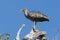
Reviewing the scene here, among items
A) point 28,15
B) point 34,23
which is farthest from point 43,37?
point 28,15

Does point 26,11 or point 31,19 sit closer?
point 31,19

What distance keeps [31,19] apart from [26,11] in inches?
74.7

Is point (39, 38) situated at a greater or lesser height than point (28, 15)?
lesser

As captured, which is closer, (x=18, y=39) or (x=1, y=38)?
(x=18, y=39)

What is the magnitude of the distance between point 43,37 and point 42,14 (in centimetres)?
300

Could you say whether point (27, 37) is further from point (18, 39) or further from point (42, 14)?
point (42, 14)

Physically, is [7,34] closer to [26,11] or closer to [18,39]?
[18,39]

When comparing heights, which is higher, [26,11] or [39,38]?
[26,11]

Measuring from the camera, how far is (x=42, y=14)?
26953 millimetres

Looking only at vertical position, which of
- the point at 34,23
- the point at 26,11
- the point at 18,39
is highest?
the point at 26,11

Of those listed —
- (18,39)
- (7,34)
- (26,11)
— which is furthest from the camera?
(26,11)

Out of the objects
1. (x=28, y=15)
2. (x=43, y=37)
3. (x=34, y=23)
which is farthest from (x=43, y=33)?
(x=28, y=15)

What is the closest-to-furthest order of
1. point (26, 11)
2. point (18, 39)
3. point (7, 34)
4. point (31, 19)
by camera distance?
point (18, 39), point (7, 34), point (31, 19), point (26, 11)

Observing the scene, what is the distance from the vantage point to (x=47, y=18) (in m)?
26.9
